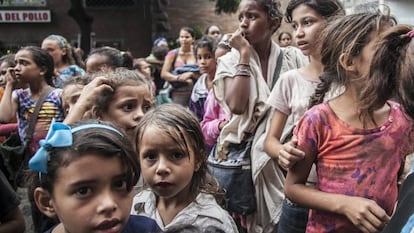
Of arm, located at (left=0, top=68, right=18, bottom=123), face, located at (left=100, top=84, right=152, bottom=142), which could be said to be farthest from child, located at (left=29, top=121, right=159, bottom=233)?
arm, located at (left=0, top=68, right=18, bottom=123)

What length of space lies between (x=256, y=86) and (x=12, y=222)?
4.72 feet

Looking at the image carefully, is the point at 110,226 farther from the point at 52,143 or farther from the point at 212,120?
the point at 212,120

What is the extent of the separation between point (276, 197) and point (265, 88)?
2.01ft

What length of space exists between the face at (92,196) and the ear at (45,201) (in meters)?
0.08

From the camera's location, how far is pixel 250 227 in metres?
2.78

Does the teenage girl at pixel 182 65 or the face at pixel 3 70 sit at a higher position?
the face at pixel 3 70

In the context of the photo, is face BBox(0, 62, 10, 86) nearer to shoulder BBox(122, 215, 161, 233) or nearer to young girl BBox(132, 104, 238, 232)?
young girl BBox(132, 104, 238, 232)

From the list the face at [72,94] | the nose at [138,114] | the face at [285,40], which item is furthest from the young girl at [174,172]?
the face at [285,40]

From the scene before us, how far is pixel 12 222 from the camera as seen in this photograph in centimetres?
199

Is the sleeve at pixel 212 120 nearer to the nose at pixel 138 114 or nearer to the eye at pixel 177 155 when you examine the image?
the nose at pixel 138 114

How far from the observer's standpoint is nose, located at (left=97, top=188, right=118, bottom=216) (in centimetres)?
139

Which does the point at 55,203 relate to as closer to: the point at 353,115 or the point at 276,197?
the point at 353,115

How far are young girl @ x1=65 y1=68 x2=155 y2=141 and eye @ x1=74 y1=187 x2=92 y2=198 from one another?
2.42 ft

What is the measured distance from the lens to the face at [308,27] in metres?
2.37
